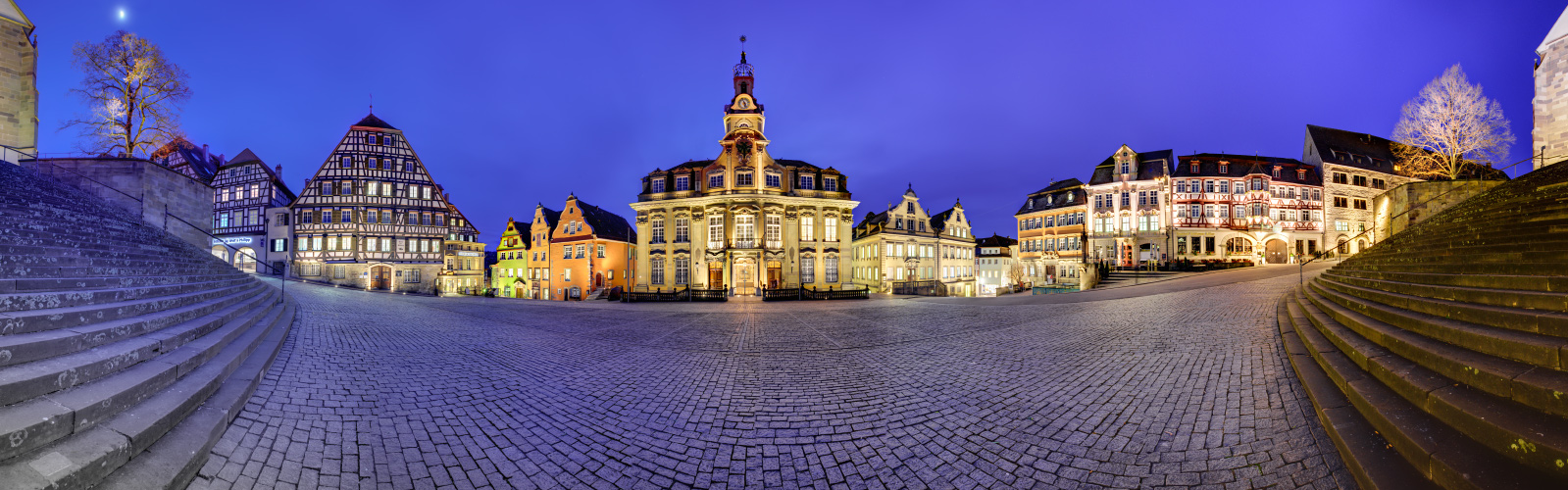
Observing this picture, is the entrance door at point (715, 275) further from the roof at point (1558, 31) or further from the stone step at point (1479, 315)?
the roof at point (1558, 31)

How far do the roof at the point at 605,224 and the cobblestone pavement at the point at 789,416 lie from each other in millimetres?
27916

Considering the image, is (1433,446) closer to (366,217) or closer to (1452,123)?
(1452,123)

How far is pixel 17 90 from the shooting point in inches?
729

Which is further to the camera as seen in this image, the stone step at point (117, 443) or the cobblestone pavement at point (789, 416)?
the cobblestone pavement at point (789, 416)

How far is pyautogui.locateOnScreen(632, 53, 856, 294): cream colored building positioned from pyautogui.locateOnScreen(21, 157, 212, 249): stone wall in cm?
1844

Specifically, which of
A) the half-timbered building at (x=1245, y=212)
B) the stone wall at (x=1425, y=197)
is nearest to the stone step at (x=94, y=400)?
the stone wall at (x=1425, y=197)

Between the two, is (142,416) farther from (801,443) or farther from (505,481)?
Result: (801,443)

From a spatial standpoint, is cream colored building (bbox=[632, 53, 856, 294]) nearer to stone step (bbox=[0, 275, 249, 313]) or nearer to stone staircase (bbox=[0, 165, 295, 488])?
stone staircase (bbox=[0, 165, 295, 488])

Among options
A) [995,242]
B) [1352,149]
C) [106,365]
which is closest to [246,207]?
[106,365]

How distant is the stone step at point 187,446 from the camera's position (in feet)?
10.2

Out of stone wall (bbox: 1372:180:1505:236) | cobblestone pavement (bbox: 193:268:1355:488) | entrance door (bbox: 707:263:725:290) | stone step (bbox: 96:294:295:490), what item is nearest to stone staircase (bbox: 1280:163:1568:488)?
cobblestone pavement (bbox: 193:268:1355:488)

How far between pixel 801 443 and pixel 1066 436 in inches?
99.7

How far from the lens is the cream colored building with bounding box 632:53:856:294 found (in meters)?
28.6

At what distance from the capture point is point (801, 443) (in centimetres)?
450
